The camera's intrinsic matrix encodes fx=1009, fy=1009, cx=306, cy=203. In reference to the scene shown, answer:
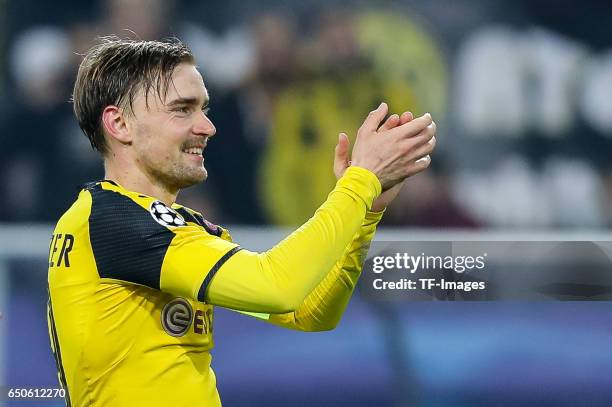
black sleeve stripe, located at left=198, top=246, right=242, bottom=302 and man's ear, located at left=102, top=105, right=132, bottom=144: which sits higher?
man's ear, located at left=102, top=105, right=132, bottom=144

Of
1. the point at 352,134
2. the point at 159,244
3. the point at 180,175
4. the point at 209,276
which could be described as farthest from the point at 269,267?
the point at 352,134

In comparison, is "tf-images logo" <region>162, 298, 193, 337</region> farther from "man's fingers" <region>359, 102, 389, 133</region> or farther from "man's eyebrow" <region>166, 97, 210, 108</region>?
"man's fingers" <region>359, 102, 389, 133</region>

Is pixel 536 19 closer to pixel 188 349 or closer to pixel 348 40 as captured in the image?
pixel 348 40

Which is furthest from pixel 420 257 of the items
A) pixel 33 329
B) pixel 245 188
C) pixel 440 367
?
pixel 33 329

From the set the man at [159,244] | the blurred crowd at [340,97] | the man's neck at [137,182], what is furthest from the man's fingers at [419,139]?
the blurred crowd at [340,97]

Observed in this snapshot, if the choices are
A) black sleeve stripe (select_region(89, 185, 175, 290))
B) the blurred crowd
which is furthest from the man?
the blurred crowd

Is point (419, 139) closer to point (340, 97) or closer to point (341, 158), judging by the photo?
point (341, 158)

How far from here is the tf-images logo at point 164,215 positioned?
2150 millimetres

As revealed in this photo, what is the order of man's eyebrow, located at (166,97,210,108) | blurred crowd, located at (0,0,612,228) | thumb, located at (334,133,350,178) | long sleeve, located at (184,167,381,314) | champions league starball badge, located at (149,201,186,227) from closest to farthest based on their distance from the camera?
long sleeve, located at (184,167,381,314), champions league starball badge, located at (149,201,186,227), man's eyebrow, located at (166,97,210,108), thumb, located at (334,133,350,178), blurred crowd, located at (0,0,612,228)

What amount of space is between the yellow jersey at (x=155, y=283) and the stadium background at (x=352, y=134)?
2.15m

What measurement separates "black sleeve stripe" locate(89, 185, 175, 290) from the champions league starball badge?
→ 0.04 ft

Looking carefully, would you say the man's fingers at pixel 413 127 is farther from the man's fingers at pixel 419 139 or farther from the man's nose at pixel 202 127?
the man's nose at pixel 202 127

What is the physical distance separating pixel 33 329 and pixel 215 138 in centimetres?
117

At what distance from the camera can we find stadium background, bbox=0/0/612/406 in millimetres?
4402
